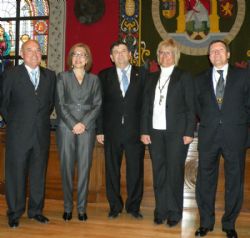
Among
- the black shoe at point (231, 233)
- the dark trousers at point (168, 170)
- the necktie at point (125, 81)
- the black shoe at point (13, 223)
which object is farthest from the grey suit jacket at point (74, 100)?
the black shoe at point (231, 233)

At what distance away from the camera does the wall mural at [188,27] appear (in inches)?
231

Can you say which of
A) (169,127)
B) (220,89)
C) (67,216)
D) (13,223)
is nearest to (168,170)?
(169,127)

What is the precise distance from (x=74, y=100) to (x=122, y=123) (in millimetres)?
463

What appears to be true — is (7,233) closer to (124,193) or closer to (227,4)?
(124,193)

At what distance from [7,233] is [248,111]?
2089 millimetres

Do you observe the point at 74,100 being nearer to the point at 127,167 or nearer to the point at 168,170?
the point at 127,167

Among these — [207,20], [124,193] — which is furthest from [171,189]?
[207,20]

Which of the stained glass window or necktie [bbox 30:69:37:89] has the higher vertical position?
the stained glass window

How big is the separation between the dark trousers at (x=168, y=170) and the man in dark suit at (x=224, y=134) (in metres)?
0.25

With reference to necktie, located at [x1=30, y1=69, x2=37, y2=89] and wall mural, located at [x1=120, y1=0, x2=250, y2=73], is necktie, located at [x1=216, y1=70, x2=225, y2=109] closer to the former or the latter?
necktie, located at [x1=30, y1=69, x2=37, y2=89]

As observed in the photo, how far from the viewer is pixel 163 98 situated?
11.7 ft

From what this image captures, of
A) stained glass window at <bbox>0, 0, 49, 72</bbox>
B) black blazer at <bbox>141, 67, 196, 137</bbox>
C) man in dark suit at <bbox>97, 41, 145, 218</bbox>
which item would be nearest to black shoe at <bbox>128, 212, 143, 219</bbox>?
man in dark suit at <bbox>97, 41, 145, 218</bbox>

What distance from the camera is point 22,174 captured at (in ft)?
11.7

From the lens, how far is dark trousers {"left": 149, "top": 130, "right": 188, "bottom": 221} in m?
3.50
